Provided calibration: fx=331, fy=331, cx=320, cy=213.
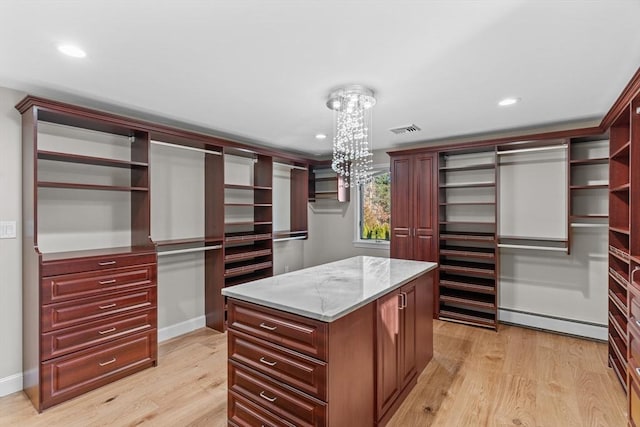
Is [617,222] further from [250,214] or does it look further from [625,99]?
[250,214]

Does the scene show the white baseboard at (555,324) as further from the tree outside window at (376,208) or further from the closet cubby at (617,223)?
the tree outside window at (376,208)

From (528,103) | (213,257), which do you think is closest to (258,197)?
(213,257)

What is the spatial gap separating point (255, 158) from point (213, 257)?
150cm

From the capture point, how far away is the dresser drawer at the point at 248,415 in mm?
1840

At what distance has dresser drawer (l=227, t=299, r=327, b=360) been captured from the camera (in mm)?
1660

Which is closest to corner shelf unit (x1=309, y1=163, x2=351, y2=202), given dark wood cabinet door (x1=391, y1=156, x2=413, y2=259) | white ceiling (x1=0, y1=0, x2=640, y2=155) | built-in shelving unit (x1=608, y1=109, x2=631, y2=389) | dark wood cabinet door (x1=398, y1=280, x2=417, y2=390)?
dark wood cabinet door (x1=391, y1=156, x2=413, y2=259)

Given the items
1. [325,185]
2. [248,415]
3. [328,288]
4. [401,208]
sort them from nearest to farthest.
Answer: [248,415] < [328,288] < [401,208] < [325,185]

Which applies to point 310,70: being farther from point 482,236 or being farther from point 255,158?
→ point 482,236

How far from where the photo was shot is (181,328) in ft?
12.5

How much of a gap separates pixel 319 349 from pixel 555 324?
11.5 feet

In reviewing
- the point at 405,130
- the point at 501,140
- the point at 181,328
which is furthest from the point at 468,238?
the point at 181,328

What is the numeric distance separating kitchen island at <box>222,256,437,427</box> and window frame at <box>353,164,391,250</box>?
265cm

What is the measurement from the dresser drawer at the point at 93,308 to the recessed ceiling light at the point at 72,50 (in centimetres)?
174

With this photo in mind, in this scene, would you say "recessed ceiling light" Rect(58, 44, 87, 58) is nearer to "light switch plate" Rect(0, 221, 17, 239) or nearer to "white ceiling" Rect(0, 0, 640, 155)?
"white ceiling" Rect(0, 0, 640, 155)
